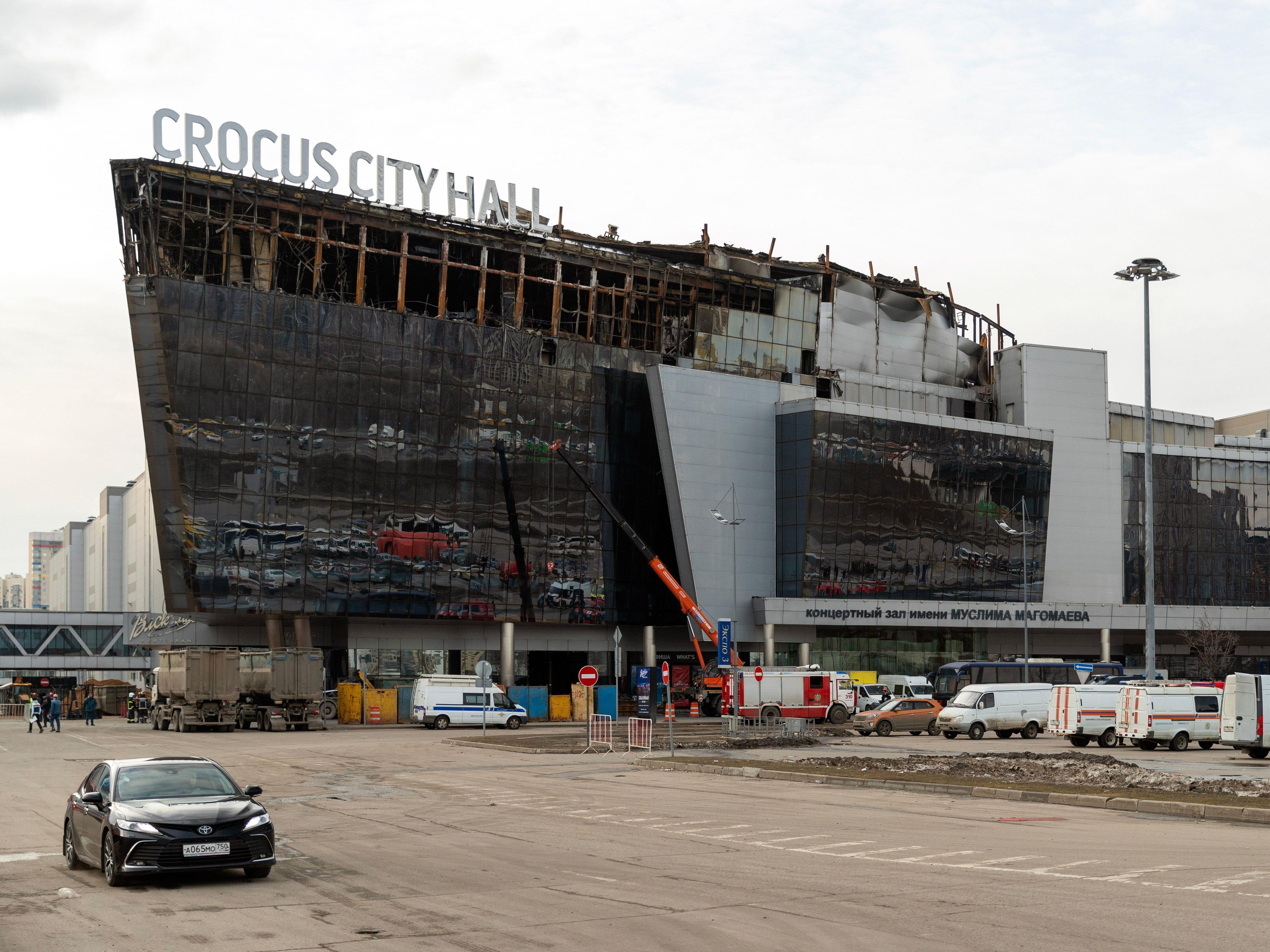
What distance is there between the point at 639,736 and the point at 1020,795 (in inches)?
817

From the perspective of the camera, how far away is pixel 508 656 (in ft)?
255

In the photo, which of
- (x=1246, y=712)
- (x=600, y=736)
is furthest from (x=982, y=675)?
(x=1246, y=712)

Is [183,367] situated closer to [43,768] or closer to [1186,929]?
[43,768]

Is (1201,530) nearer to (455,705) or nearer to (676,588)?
(676,588)

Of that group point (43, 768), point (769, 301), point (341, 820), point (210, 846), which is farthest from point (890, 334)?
point (210, 846)

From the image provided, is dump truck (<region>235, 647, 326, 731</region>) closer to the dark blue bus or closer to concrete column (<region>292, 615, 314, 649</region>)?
concrete column (<region>292, 615, 314, 649</region>)

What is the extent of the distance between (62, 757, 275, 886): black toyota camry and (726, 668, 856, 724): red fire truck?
42384 mm

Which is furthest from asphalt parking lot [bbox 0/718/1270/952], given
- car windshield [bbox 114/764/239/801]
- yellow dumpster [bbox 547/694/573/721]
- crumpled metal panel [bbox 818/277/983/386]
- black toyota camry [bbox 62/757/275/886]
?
crumpled metal panel [bbox 818/277/983/386]

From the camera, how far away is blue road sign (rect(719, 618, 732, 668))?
56.5 metres

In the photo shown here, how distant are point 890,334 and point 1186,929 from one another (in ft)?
281

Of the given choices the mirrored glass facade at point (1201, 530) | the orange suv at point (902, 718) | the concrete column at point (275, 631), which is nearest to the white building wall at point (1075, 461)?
the mirrored glass facade at point (1201, 530)

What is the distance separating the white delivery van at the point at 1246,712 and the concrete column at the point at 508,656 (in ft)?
155

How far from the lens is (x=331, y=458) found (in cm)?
7094

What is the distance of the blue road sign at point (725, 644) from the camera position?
56500mm
